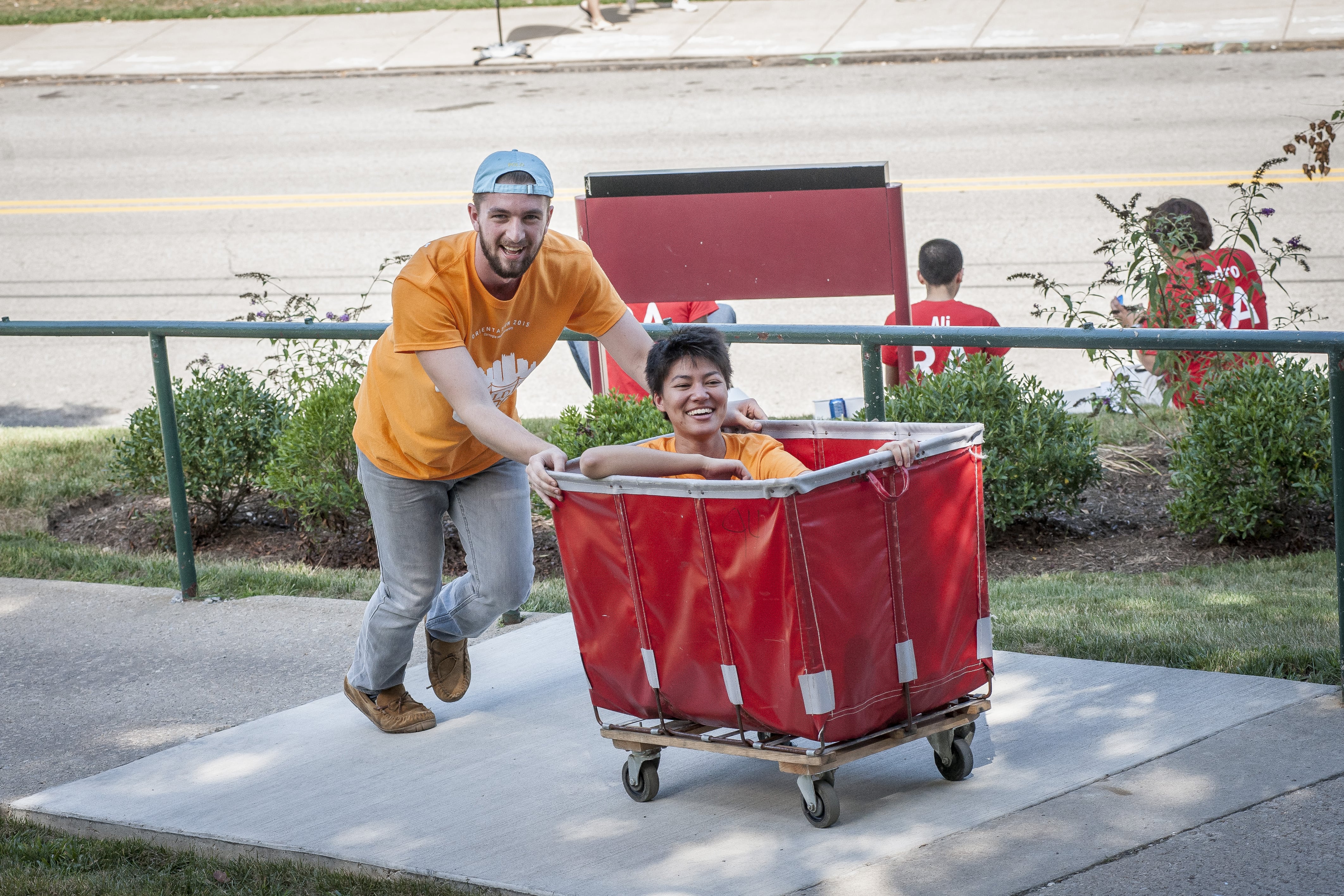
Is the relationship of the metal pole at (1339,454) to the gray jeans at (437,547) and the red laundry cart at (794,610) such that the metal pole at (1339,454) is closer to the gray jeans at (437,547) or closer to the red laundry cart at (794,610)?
the red laundry cart at (794,610)

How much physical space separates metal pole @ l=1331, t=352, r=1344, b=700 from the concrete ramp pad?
343 mm

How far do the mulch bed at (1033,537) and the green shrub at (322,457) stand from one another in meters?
0.29

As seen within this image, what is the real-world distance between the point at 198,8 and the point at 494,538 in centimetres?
2169

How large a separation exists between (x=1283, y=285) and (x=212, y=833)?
383 inches

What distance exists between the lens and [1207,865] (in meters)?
3.20

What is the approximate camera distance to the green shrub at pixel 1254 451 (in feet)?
19.3

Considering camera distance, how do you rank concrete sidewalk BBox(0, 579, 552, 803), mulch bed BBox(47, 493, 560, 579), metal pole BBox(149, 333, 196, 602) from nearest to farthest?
concrete sidewalk BBox(0, 579, 552, 803), metal pole BBox(149, 333, 196, 602), mulch bed BBox(47, 493, 560, 579)

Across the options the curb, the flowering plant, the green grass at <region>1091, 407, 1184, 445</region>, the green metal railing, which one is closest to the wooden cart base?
the green metal railing

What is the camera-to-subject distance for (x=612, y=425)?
20.2 ft

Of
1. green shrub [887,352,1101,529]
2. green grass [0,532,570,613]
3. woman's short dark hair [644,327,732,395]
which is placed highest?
woman's short dark hair [644,327,732,395]

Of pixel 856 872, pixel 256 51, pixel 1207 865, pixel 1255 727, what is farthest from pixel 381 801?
pixel 256 51

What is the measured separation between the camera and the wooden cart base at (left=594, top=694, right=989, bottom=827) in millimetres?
3455

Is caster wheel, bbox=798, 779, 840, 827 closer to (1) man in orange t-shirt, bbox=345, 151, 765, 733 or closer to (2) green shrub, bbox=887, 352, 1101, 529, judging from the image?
(1) man in orange t-shirt, bbox=345, 151, 765, 733

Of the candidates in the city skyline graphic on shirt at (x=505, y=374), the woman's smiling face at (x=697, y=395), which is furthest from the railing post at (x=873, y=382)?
the city skyline graphic on shirt at (x=505, y=374)
